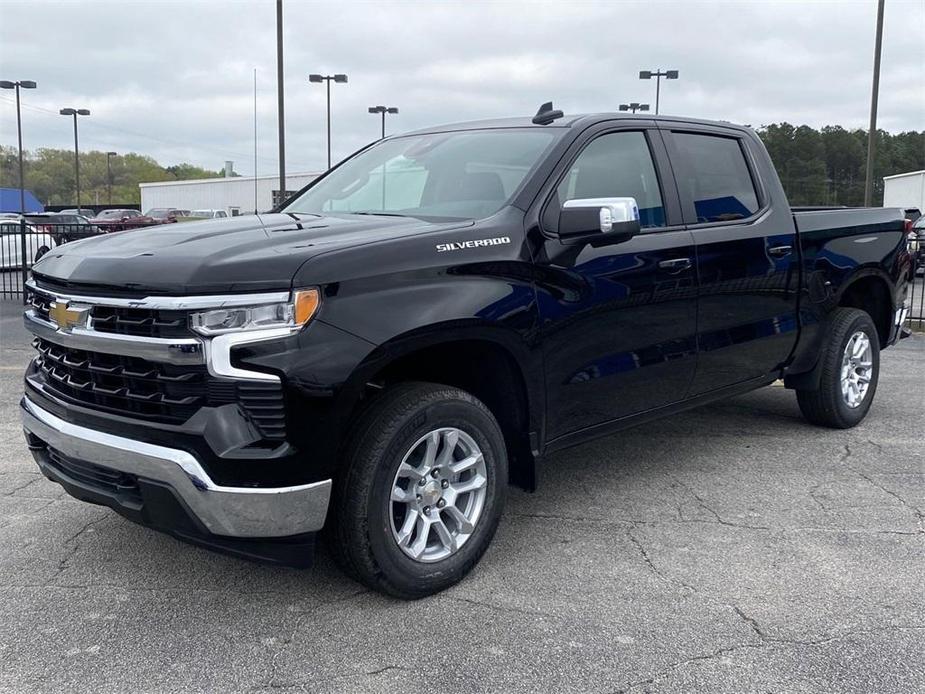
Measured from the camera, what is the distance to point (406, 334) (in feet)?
10.4

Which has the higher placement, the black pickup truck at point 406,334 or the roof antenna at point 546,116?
the roof antenna at point 546,116

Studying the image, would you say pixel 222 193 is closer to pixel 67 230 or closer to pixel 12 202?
pixel 12 202

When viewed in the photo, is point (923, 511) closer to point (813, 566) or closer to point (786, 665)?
point (813, 566)

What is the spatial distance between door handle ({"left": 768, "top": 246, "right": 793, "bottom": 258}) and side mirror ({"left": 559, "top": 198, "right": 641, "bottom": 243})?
5.10ft

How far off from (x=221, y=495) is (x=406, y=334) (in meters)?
0.85

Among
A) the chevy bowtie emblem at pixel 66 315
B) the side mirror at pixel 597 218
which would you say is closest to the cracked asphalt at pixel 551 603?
the chevy bowtie emblem at pixel 66 315

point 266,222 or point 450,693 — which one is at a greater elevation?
point 266,222

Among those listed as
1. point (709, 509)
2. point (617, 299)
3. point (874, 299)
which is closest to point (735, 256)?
point (617, 299)

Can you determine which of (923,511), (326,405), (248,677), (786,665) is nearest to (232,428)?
(326,405)

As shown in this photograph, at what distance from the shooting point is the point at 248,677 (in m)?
2.86

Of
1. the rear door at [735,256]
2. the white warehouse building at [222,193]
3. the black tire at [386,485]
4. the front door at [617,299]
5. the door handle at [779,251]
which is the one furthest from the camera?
the white warehouse building at [222,193]

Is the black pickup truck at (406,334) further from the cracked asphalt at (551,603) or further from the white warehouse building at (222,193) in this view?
the white warehouse building at (222,193)

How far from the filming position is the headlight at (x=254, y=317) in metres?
2.90

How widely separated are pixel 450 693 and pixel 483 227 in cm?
178
